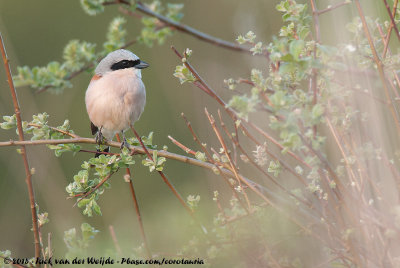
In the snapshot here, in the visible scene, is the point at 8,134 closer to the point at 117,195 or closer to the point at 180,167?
the point at 117,195

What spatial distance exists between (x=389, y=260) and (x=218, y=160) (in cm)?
66

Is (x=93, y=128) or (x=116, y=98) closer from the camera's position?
(x=116, y=98)

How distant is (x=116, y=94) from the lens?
3414 mm

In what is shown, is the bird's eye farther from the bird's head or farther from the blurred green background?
the blurred green background

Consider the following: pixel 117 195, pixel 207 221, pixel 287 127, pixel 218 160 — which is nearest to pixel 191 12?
pixel 117 195

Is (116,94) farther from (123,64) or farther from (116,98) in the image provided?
(123,64)

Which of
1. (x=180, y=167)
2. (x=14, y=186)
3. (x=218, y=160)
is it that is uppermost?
(x=218, y=160)

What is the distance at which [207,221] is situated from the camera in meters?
2.45

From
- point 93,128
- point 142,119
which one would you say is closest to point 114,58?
point 93,128

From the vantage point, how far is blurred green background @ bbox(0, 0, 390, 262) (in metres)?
3.14

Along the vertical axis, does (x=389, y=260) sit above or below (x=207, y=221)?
above

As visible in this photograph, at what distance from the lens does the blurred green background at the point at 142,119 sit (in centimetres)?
314

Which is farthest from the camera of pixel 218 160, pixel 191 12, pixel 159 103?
pixel 159 103

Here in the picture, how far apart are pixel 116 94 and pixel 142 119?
11.3 feet
